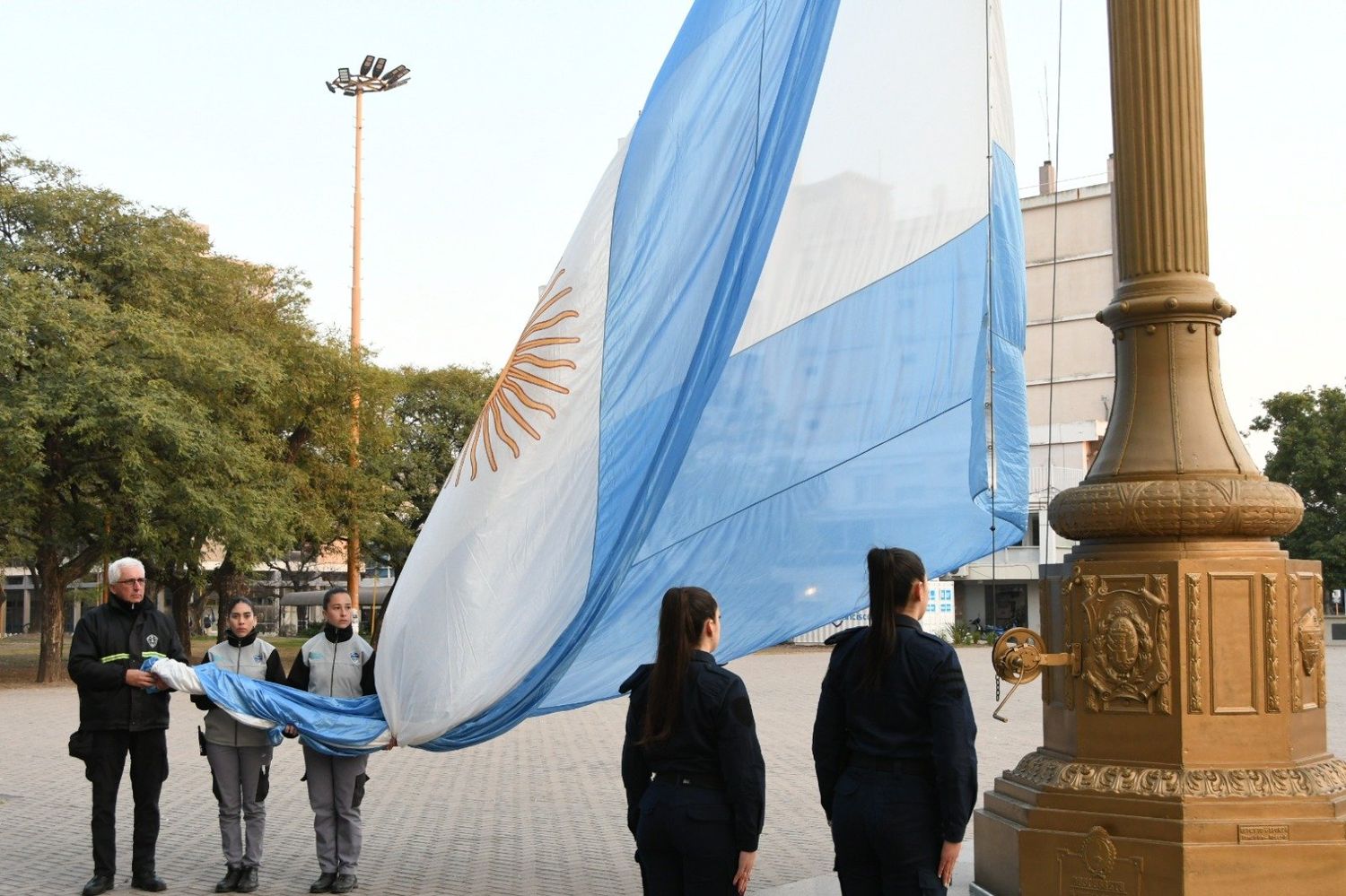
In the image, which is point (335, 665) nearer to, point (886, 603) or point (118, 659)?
point (118, 659)

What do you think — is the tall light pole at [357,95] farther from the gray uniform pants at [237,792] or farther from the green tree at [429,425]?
the gray uniform pants at [237,792]

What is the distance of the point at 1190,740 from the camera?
506 cm

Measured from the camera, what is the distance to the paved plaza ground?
27.8 feet

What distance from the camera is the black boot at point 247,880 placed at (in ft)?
26.5

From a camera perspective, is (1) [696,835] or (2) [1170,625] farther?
(2) [1170,625]

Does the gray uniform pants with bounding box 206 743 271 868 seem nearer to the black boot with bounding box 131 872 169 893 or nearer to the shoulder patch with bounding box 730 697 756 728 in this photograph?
the black boot with bounding box 131 872 169 893

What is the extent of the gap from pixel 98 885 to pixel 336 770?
1499 millimetres

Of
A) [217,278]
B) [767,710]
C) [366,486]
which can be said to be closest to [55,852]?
→ [767,710]

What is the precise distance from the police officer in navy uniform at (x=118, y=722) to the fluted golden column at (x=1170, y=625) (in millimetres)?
5071

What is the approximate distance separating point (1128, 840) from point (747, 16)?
385cm

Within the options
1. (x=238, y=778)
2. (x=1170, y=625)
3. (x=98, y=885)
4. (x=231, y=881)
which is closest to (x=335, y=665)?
(x=238, y=778)

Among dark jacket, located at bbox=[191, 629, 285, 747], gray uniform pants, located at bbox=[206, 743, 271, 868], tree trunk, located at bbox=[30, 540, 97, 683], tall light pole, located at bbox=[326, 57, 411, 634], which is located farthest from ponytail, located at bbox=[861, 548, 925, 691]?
tall light pole, located at bbox=[326, 57, 411, 634]

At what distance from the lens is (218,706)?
7922mm

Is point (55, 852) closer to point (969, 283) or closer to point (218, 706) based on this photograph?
point (218, 706)
